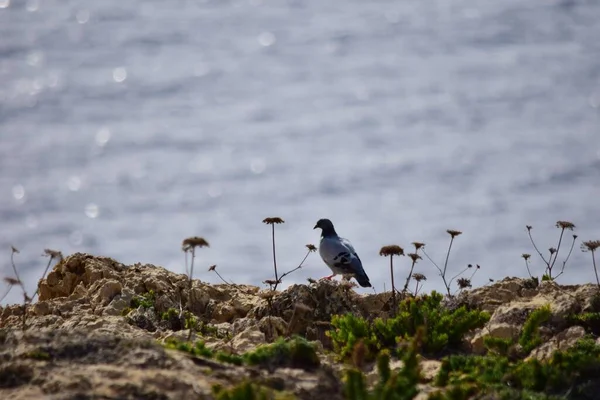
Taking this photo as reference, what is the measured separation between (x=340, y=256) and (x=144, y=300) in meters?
4.14

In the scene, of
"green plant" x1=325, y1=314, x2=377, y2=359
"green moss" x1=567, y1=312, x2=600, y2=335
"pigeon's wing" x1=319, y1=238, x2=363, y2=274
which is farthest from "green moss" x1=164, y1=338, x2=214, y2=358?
"pigeon's wing" x1=319, y1=238, x2=363, y2=274

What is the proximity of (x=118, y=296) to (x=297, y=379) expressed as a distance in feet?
14.2

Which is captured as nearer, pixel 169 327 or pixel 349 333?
pixel 349 333

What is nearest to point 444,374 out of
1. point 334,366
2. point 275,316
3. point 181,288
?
point 334,366

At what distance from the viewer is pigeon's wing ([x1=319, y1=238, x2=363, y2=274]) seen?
15492mm

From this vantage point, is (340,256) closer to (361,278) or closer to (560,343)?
(361,278)

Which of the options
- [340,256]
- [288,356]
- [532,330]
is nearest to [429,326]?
[532,330]

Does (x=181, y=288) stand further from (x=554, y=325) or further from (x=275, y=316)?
(x=554, y=325)

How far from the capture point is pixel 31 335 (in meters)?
9.05

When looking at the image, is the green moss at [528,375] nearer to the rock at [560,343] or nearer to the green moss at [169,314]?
the rock at [560,343]

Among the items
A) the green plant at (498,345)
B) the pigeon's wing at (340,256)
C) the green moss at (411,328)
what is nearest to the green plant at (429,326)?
the green moss at (411,328)

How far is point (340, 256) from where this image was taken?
15.7 meters

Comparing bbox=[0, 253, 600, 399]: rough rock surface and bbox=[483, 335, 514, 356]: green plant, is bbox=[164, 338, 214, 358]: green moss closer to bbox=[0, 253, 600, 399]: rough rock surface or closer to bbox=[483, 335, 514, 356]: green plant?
bbox=[0, 253, 600, 399]: rough rock surface

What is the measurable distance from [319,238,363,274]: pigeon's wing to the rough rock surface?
2204 millimetres
